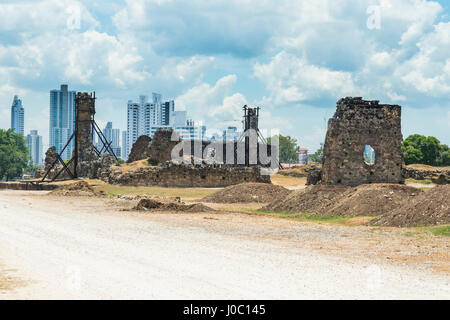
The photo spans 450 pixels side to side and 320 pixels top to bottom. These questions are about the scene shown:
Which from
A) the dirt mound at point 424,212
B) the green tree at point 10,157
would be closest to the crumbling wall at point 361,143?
the dirt mound at point 424,212

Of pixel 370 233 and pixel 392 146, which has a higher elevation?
pixel 392 146

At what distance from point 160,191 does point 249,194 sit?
8.22 metres

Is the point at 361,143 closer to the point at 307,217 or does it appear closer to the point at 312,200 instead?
the point at 312,200

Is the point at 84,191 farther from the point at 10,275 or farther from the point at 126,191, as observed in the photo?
the point at 10,275

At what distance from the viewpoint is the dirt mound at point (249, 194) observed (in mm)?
30875

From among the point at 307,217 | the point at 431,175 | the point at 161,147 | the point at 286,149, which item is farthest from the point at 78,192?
the point at 286,149

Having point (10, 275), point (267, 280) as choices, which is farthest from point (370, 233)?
point (10, 275)

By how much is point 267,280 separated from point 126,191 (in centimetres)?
3023

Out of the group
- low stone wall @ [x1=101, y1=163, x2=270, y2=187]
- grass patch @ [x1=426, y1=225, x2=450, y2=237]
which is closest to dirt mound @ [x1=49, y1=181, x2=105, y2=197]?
low stone wall @ [x1=101, y1=163, x2=270, y2=187]

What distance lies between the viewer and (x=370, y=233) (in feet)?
51.4

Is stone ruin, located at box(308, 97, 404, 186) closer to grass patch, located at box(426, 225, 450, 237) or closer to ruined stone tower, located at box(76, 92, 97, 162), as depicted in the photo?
grass patch, located at box(426, 225, 450, 237)

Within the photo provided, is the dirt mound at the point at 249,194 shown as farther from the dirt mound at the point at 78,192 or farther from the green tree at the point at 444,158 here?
the green tree at the point at 444,158

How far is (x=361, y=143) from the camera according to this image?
2459 cm

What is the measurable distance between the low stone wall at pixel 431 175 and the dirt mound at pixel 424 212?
3227 cm
